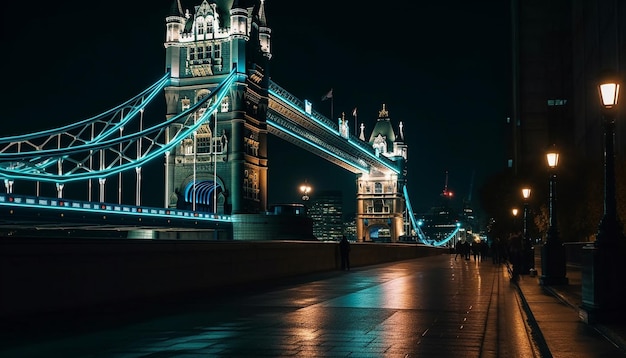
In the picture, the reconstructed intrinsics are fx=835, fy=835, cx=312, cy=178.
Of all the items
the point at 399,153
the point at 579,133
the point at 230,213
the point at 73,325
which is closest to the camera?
the point at 73,325

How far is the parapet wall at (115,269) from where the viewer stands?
14141 millimetres

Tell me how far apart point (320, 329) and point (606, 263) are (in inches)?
177

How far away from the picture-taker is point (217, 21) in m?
85.2

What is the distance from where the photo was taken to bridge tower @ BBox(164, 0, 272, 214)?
82062mm

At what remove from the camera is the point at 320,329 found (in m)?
12.9

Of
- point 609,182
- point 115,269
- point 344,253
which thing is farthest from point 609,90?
point 344,253

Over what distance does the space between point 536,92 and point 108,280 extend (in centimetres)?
8158

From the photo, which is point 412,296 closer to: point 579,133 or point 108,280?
point 108,280

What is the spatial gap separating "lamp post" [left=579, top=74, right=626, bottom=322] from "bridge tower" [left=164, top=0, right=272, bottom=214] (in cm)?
6806

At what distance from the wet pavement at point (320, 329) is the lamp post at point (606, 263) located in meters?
0.49

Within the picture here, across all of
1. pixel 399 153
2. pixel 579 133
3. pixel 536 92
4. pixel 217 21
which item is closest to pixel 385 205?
pixel 399 153

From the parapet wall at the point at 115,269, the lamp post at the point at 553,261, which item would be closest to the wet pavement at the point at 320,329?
the parapet wall at the point at 115,269

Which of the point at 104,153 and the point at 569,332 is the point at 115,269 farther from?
the point at 104,153

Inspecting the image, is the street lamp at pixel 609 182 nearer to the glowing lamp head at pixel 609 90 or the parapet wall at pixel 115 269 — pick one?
the glowing lamp head at pixel 609 90
